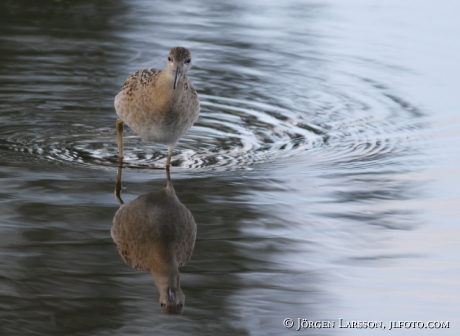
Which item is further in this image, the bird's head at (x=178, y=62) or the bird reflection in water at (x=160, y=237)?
the bird's head at (x=178, y=62)

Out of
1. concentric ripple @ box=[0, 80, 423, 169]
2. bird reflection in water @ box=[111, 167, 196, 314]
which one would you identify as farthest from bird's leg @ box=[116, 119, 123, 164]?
bird reflection in water @ box=[111, 167, 196, 314]

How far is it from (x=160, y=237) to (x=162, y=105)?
1744 mm

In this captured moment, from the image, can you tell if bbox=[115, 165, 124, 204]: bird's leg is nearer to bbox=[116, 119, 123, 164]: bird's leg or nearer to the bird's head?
bbox=[116, 119, 123, 164]: bird's leg

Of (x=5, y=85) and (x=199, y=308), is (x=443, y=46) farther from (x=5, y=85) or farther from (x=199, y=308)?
(x=199, y=308)

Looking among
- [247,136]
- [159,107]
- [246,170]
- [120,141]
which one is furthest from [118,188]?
[247,136]

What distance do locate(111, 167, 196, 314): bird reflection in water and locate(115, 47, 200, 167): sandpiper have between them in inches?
29.6

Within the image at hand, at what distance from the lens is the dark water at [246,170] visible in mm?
5703

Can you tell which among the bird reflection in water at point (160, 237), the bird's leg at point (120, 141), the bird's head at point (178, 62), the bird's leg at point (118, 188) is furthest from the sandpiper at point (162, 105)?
the bird reflection in water at point (160, 237)

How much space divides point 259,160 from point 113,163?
4.22 feet

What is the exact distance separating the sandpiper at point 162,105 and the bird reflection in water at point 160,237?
752 millimetres

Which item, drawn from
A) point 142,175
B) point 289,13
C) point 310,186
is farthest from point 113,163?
point 289,13

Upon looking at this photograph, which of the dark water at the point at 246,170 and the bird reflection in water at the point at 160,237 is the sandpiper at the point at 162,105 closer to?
the dark water at the point at 246,170

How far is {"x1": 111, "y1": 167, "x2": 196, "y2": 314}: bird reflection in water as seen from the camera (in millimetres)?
5871

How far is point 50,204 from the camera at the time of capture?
7168mm
